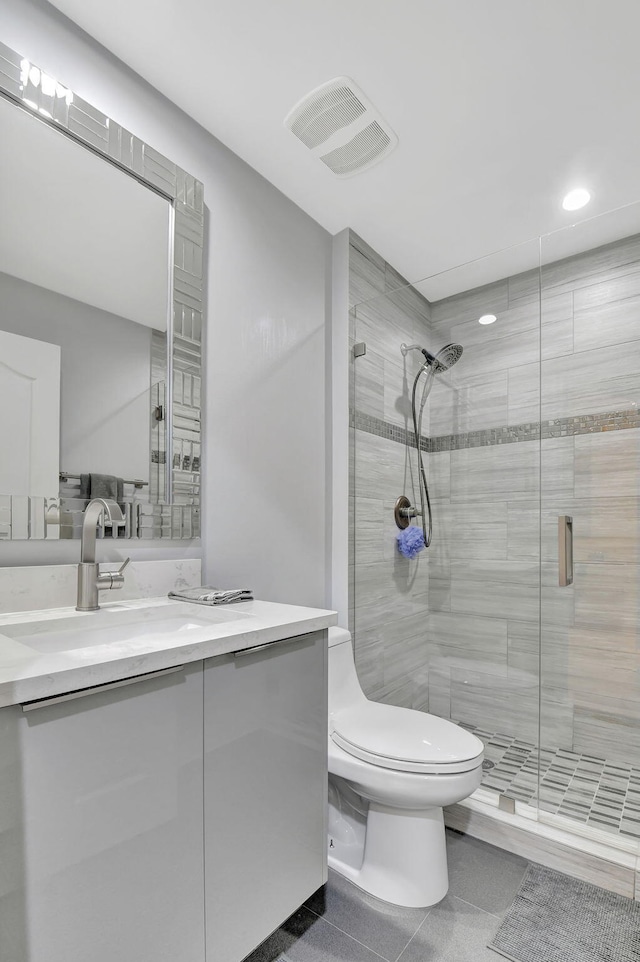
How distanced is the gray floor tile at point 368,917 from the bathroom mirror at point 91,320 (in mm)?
1154

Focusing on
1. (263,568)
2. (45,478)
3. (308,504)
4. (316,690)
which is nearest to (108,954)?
(316,690)

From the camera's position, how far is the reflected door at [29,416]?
1180 mm

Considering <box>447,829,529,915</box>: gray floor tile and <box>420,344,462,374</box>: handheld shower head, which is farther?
<box>420,344,462,374</box>: handheld shower head

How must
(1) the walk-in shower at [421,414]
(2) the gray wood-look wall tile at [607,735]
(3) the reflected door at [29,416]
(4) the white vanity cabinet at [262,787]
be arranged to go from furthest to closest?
(1) the walk-in shower at [421,414] → (2) the gray wood-look wall tile at [607,735] → (3) the reflected door at [29,416] → (4) the white vanity cabinet at [262,787]

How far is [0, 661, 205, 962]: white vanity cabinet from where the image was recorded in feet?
2.37

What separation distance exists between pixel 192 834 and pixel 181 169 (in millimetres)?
1750

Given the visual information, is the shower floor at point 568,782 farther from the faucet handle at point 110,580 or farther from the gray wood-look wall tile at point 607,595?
the faucet handle at point 110,580

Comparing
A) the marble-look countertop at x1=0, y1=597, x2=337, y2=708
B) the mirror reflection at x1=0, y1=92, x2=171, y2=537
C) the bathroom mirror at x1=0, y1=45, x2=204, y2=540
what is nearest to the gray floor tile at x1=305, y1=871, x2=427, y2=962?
the marble-look countertop at x1=0, y1=597, x2=337, y2=708

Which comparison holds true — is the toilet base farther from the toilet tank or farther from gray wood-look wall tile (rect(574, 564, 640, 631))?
gray wood-look wall tile (rect(574, 564, 640, 631))

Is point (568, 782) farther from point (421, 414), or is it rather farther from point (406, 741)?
point (421, 414)

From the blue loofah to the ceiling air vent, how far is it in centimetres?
142

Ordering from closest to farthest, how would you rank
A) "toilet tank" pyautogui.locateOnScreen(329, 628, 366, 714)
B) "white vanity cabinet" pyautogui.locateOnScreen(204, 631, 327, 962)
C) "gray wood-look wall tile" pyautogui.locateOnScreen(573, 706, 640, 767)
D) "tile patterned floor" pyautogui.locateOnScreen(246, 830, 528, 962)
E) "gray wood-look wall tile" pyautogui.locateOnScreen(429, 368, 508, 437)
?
"white vanity cabinet" pyautogui.locateOnScreen(204, 631, 327, 962) → "tile patterned floor" pyautogui.locateOnScreen(246, 830, 528, 962) → "toilet tank" pyautogui.locateOnScreen(329, 628, 366, 714) → "gray wood-look wall tile" pyautogui.locateOnScreen(573, 706, 640, 767) → "gray wood-look wall tile" pyautogui.locateOnScreen(429, 368, 508, 437)

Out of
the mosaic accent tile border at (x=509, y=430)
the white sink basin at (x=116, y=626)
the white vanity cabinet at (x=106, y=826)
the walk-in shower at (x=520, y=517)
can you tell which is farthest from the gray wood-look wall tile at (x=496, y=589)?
the white vanity cabinet at (x=106, y=826)

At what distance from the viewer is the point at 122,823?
838 millimetres
